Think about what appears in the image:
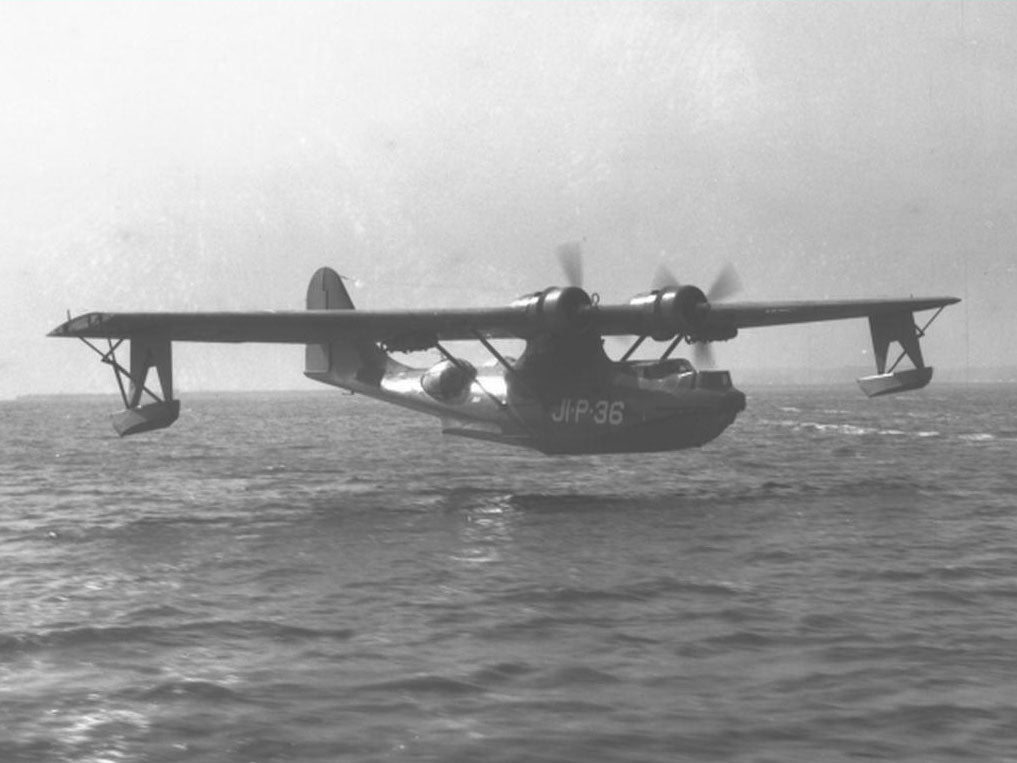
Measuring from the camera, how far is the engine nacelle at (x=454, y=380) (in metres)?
34.1

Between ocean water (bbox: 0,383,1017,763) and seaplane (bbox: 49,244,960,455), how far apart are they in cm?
210

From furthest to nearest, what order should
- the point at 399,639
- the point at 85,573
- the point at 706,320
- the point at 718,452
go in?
the point at 718,452, the point at 706,320, the point at 85,573, the point at 399,639

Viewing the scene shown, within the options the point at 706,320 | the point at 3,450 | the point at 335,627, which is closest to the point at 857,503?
the point at 706,320

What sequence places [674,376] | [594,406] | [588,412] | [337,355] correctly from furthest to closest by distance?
1. [337,355]
2. [588,412]
3. [594,406]
4. [674,376]

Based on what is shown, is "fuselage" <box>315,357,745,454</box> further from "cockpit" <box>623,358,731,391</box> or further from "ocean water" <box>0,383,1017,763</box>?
"ocean water" <box>0,383,1017,763</box>

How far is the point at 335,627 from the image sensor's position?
538 inches

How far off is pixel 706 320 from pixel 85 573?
696 inches

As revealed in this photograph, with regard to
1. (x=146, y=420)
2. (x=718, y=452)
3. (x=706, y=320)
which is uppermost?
(x=706, y=320)

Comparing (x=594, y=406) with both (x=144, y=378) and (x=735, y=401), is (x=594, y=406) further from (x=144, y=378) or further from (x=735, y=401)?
(x=144, y=378)

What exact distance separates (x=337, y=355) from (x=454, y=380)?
7549 mm

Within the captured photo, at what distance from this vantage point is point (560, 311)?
97.3 feet

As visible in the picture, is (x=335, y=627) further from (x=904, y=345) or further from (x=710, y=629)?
(x=904, y=345)

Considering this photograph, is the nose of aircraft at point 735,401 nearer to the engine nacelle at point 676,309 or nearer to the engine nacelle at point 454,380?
the engine nacelle at point 676,309

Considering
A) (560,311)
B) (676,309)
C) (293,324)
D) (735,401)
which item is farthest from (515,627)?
(293,324)
